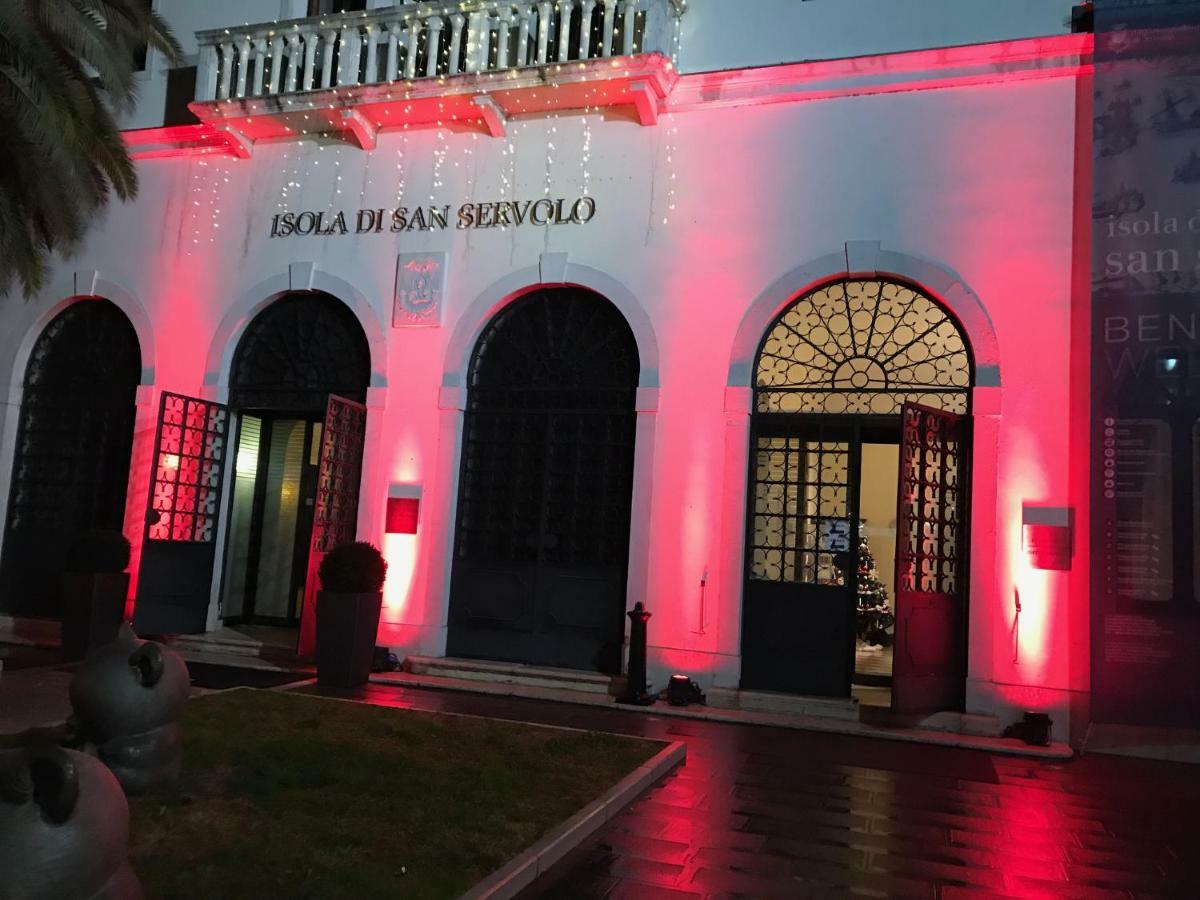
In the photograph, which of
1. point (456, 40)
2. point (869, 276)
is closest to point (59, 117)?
point (456, 40)

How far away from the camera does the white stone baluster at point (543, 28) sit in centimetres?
1030

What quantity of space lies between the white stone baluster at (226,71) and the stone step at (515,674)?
7085 mm

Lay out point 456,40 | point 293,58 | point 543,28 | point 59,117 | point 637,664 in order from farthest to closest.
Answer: point 293,58 → point 456,40 → point 543,28 → point 59,117 → point 637,664

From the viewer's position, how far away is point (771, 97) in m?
9.91

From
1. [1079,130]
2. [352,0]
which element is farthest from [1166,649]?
[352,0]

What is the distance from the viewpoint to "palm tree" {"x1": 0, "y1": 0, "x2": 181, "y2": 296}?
9.45 metres

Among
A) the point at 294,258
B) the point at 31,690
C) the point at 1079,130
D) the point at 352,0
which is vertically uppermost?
the point at 352,0

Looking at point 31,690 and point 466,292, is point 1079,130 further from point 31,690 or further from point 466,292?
point 31,690

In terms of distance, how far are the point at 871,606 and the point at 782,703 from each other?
4267 mm

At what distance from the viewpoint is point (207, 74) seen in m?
11.6

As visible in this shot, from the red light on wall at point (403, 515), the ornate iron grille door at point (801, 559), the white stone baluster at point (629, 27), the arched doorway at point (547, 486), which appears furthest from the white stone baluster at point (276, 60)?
the ornate iron grille door at point (801, 559)

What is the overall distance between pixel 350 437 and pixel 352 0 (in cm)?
595

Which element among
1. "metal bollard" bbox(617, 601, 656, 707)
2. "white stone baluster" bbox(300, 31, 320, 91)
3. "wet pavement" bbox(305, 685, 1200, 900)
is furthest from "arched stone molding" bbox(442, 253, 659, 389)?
"wet pavement" bbox(305, 685, 1200, 900)

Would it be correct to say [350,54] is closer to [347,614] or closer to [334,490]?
[334,490]
